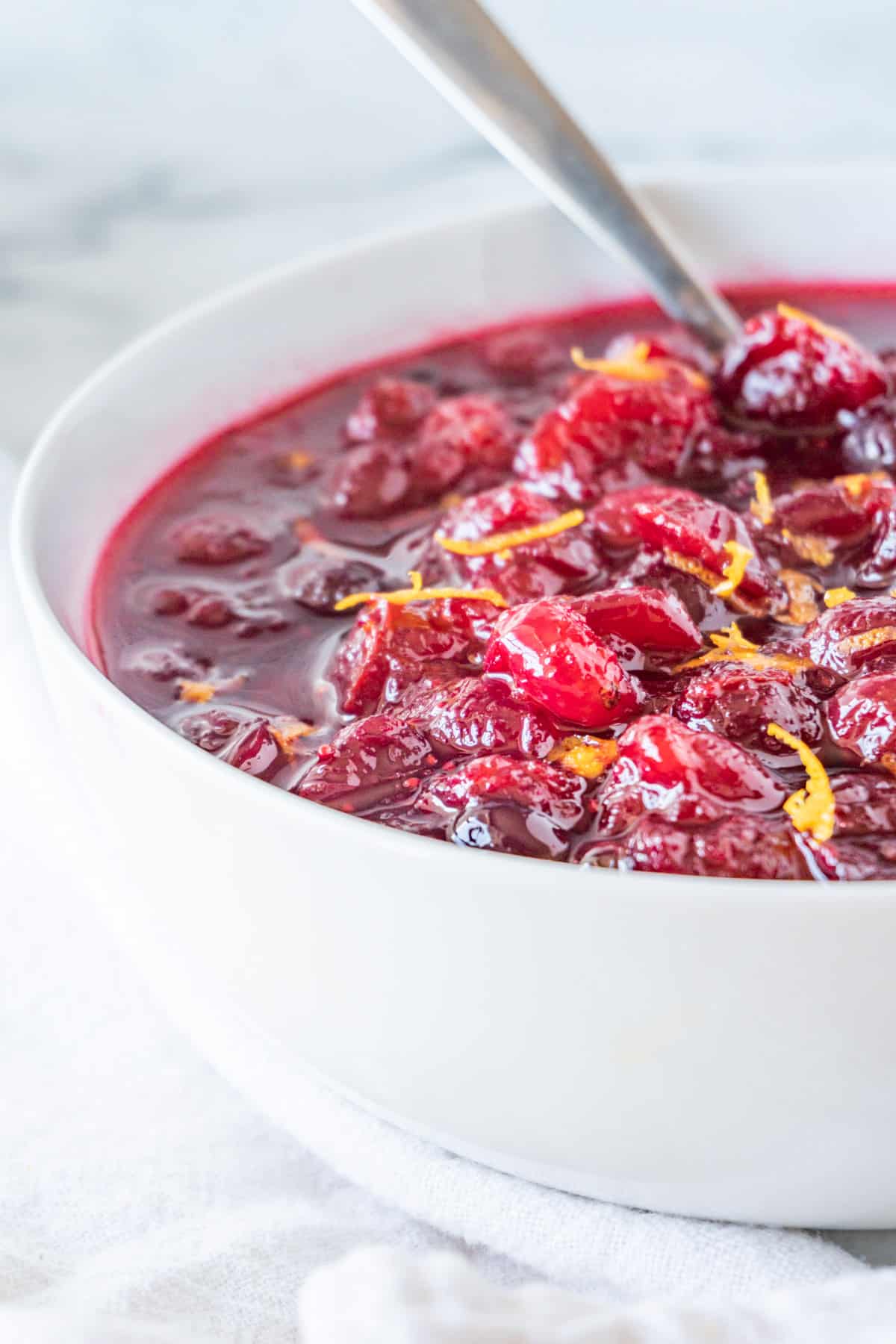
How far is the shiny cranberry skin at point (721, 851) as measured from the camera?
1.06 meters

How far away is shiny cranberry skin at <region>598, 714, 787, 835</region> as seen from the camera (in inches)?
44.1

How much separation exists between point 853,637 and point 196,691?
22.8 inches

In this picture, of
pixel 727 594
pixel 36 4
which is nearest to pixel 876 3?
pixel 36 4

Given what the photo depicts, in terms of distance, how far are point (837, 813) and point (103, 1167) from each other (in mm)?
709

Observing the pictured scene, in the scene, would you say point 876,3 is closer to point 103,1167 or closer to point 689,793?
point 689,793

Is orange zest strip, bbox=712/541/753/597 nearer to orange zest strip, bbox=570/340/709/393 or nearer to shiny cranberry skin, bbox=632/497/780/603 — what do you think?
shiny cranberry skin, bbox=632/497/780/603

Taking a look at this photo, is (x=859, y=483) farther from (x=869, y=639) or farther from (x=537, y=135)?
(x=537, y=135)

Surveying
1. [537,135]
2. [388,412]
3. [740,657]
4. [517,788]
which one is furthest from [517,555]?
[537,135]

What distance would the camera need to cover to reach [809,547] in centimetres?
151

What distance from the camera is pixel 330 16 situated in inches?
118

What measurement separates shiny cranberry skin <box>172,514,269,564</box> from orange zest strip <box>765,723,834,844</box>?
0.66 m

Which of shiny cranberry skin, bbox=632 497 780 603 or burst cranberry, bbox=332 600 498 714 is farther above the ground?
shiny cranberry skin, bbox=632 497 780 603

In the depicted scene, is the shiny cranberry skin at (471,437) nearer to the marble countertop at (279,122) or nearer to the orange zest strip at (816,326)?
the orange zest strip at (816,326)

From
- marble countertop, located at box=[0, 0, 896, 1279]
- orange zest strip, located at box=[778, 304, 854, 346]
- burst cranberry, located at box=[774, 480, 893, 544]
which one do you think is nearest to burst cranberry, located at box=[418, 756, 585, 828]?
burst cranberry, located at box=[774, 480, 893, 544]
